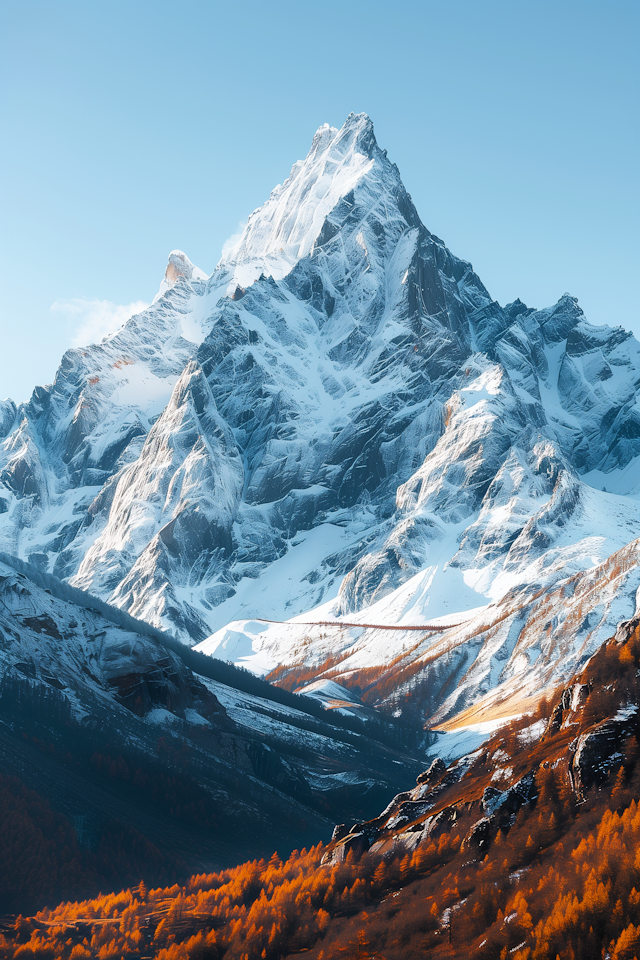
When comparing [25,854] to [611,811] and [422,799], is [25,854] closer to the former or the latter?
[422,799]

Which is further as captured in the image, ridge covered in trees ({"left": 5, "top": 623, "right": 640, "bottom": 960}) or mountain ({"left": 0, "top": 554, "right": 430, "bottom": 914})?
mountain ({"left": 0, "top": 554, "right": 430, "bottom": 914})

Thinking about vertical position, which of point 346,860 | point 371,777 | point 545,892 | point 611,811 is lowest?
point 371,777

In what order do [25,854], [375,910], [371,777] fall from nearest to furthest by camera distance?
[375,910], [25,854], [371,777]

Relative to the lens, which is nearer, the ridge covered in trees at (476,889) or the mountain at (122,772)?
the ridge covered in trees at (476,889)

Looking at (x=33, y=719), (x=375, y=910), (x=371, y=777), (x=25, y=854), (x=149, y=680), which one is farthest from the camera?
(x=371, y=777)

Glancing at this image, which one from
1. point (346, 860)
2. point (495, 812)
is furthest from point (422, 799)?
point (495, 812)

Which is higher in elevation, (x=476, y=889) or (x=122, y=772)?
(x=476, y=889)

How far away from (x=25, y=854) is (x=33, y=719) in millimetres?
36417

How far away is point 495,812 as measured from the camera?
232ft

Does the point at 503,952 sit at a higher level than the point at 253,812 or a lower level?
higher

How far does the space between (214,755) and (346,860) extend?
3529 inches

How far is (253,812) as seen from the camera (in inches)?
5837

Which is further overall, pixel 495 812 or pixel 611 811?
pixel 495 812

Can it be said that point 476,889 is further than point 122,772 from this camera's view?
No
